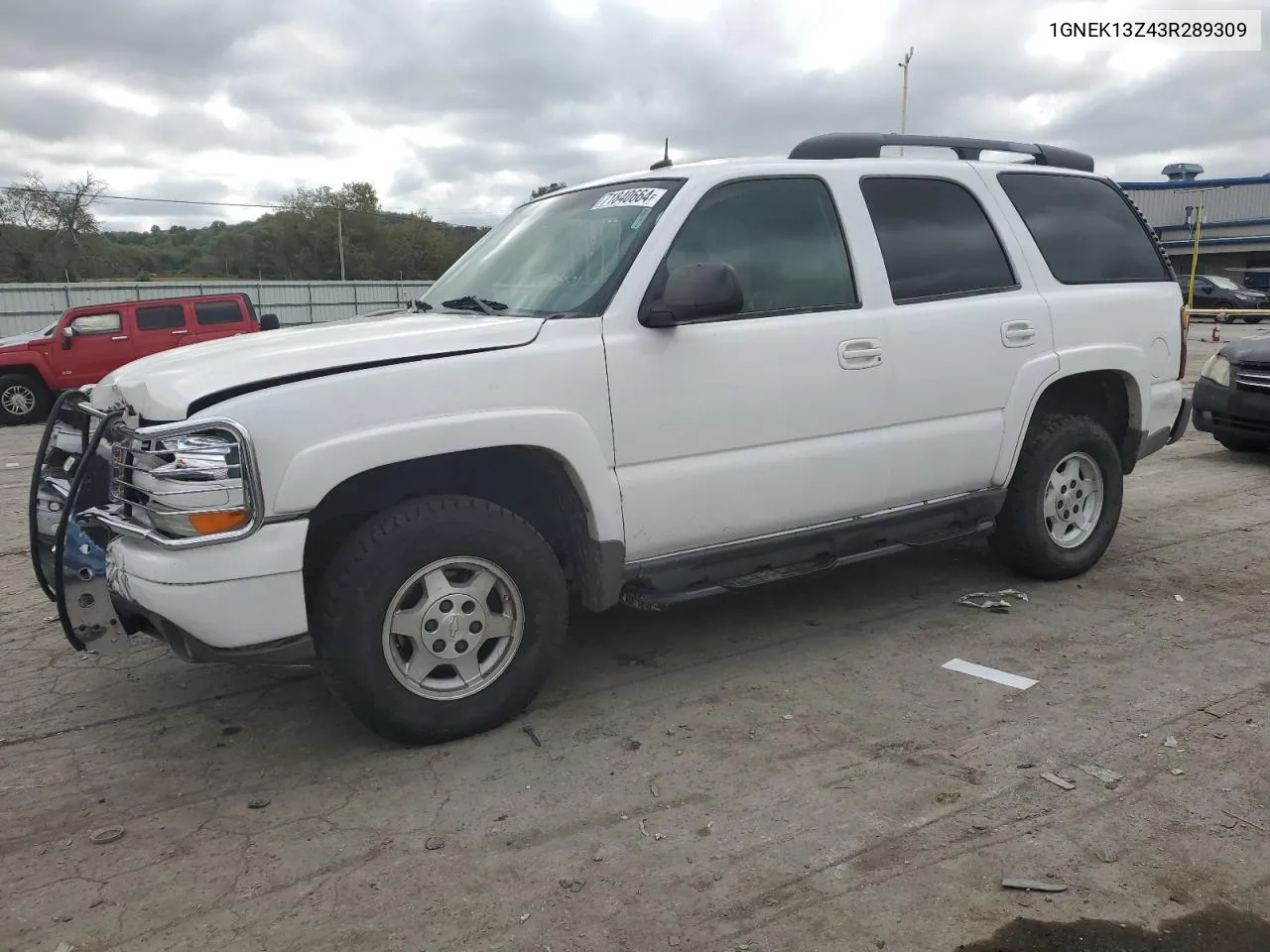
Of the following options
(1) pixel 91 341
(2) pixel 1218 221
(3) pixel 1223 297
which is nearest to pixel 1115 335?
(1) pixel 91 341

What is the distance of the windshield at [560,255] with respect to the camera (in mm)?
3887

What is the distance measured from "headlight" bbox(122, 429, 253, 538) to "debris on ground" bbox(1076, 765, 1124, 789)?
2740 mm

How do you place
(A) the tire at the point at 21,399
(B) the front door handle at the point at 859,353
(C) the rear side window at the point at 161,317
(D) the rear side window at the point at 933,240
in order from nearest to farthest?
(B) the front door handle at the point at 859,353, (D) the rear side window at the point at 933,240, (A) the tire at the point at 21,399, (C) the rear side window at the point at 161,317

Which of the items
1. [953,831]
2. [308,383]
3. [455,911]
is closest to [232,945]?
[455,911]

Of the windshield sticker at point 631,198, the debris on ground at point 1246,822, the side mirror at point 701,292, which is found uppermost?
the windshield sticker at point 631,198

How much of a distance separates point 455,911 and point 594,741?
1.03 meters

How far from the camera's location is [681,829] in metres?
3.04

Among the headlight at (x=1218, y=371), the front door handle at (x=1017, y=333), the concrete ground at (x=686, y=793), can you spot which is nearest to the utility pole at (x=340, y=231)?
the headlight at (x=1218, y=371)

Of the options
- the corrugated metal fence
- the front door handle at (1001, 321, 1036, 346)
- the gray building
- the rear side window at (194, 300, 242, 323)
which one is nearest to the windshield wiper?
the front door handle at (1001, 321, 1036, 346)

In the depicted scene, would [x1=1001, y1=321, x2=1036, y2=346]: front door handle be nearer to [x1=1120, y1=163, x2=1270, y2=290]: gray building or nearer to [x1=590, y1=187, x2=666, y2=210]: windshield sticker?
[x1=590, y1=187, x2=666, y2=210]: windshield sticker

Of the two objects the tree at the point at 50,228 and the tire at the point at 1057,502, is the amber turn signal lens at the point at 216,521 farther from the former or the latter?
the tree at the point at 50,228

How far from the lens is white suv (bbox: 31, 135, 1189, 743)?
317 cm

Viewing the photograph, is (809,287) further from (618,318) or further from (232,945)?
(232,945)

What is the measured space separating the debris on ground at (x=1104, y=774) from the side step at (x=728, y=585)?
4.30ft
